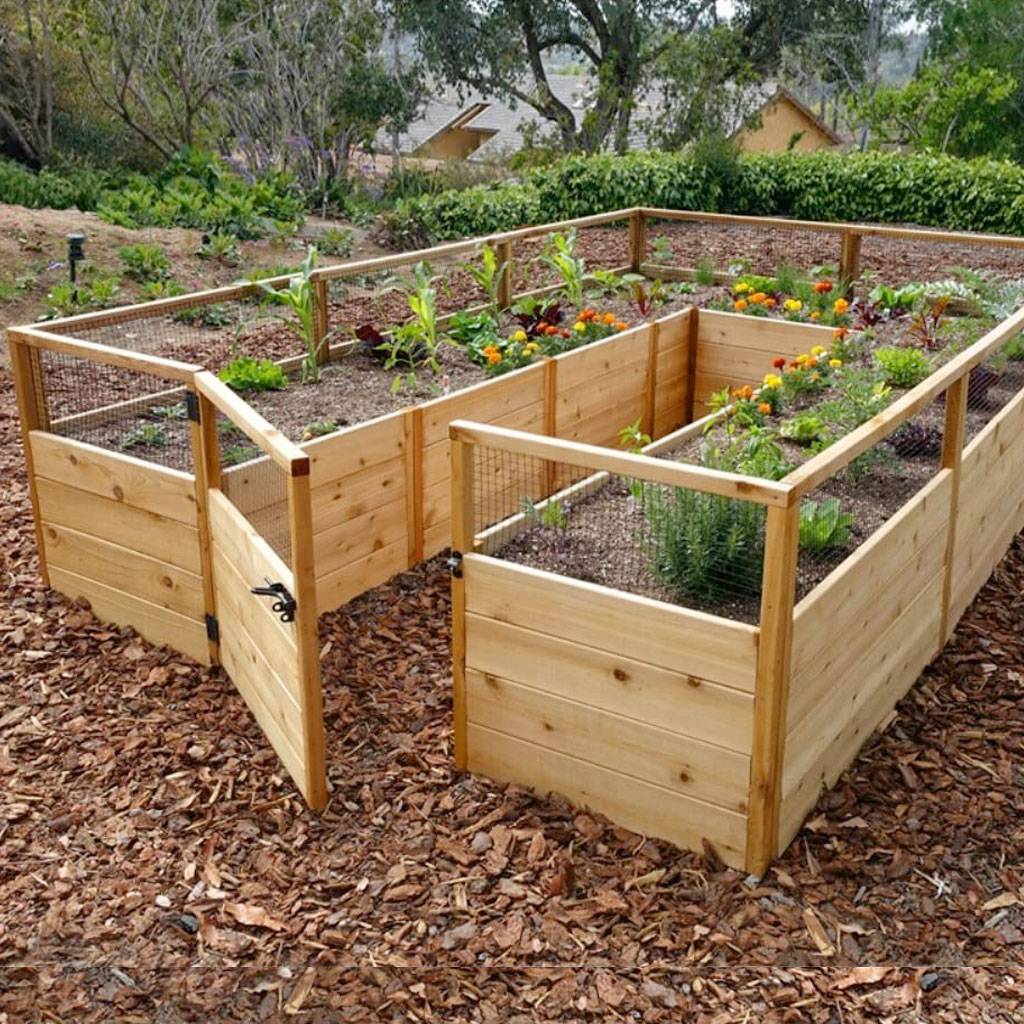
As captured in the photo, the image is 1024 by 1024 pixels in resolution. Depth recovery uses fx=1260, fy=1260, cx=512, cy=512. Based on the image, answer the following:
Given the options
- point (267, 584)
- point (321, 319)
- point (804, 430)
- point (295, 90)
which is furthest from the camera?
point (295, 90)

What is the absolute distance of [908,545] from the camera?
3979 millimetres

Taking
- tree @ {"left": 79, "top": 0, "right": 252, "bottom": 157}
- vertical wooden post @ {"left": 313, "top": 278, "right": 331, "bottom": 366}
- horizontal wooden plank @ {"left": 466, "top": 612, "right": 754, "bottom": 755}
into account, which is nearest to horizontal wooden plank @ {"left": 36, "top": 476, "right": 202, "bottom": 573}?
horizontal wooden plank @ {"left": 466, "top": 612, "right": 754, "bottom": 755}

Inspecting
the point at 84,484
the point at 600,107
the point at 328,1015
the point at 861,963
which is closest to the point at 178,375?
the point at 84,484

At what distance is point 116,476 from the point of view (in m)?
4.45

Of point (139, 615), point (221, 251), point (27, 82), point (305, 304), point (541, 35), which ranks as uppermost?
point (541, 35)

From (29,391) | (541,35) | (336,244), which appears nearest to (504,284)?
(29,391)

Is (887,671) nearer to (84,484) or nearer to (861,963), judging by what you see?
(861,963)

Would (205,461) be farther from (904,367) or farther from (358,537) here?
(904,367)

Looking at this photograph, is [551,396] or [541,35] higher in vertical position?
[541,35]

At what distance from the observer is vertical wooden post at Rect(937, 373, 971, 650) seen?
428cm

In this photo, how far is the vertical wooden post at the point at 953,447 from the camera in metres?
4.28

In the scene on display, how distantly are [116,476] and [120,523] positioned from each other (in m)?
0.20

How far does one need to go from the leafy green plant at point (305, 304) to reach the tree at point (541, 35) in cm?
1865

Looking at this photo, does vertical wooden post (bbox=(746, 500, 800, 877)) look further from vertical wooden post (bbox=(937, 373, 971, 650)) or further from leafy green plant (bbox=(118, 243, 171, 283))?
leafy green plant (bbox=(118, 243, 171, 283))
